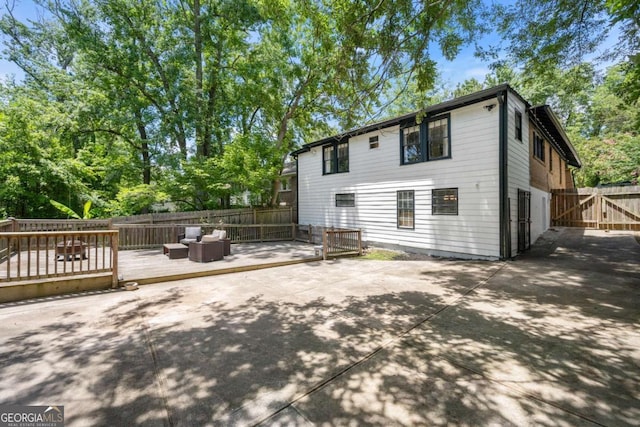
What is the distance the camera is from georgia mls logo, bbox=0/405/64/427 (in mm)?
2150

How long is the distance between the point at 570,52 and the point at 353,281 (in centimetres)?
814

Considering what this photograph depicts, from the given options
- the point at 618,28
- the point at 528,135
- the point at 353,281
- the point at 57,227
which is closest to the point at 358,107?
the point at 353,281

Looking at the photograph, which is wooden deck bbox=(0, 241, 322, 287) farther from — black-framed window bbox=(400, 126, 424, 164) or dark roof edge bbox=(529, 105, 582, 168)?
dark roof edge bbox=(529, 105, 582, 168)

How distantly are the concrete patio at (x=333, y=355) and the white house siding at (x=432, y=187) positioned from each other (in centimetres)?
311

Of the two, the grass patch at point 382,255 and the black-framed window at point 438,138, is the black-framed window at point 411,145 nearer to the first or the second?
the black-framed window at point 438,138

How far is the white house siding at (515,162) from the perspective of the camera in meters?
8.39

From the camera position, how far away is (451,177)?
30.2ft

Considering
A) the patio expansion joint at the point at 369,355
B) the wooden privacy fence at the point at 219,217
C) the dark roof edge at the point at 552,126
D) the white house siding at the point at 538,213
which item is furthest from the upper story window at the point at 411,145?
the wooden privacy fence at the point at 219,217

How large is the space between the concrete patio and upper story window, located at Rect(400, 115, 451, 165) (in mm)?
5295

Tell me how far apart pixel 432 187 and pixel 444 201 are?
0.65 metres

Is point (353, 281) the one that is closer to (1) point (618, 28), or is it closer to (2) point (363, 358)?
(2) point (363, 358)

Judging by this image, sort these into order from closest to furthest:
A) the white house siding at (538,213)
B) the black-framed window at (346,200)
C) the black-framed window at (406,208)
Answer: the black-framed window at (406,208), the white house siding at (538,213), the black-framed window at (346,200)

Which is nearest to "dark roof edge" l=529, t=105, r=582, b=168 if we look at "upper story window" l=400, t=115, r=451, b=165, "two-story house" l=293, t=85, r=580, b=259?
"two-story house" l=293, t=85, r=580, b=259

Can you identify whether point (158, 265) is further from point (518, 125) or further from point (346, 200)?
point (518, 125)
